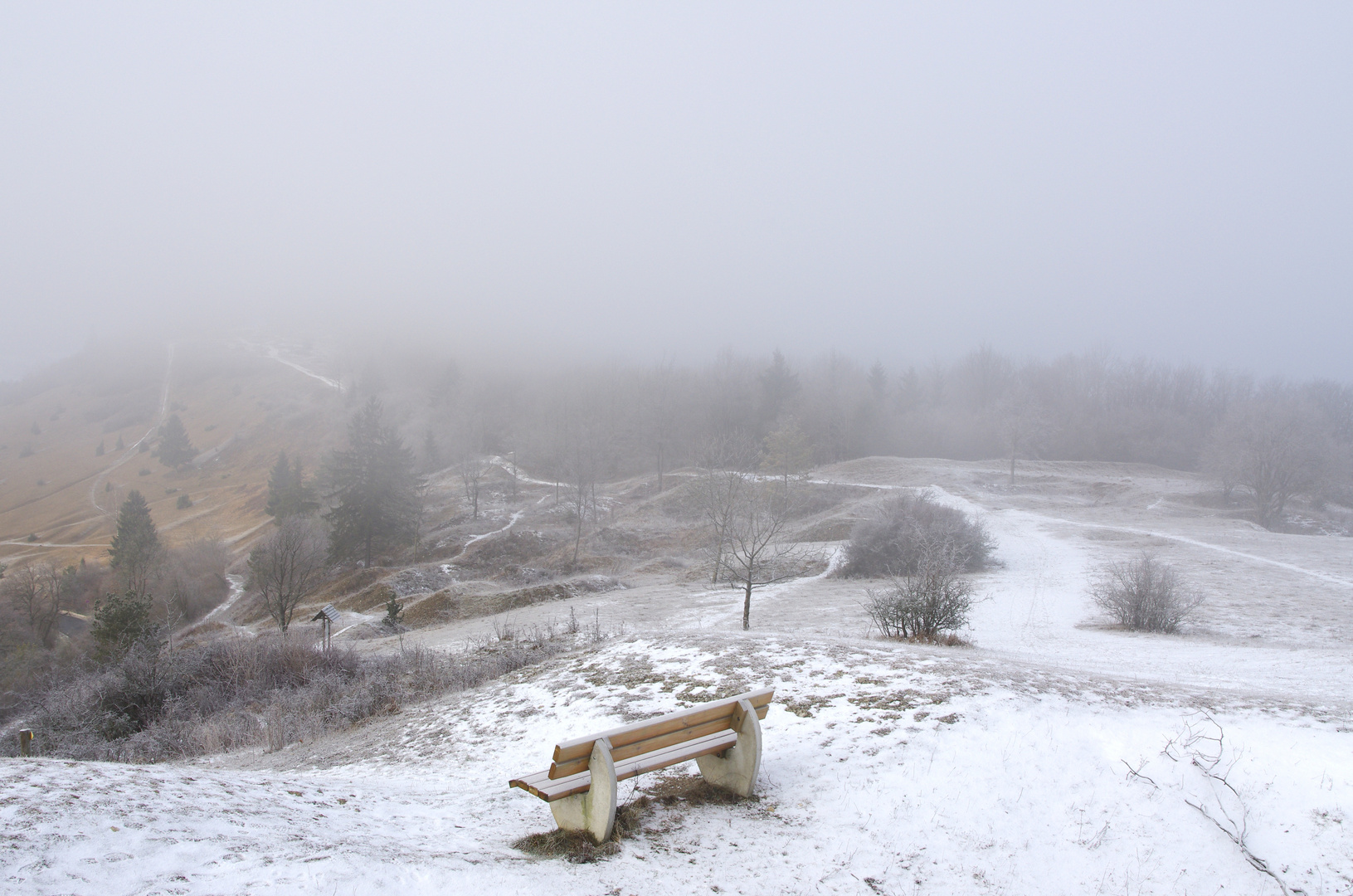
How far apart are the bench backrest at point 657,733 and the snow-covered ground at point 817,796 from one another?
0.55m

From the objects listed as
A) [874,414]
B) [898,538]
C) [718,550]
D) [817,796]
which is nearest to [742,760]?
[817,796]

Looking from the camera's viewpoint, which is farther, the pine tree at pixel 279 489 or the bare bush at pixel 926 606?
the pine tree at pixel 279 489

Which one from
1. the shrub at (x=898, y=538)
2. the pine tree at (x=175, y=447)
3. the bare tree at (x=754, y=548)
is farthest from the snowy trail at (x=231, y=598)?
the pine tree at (x=175, y=447)

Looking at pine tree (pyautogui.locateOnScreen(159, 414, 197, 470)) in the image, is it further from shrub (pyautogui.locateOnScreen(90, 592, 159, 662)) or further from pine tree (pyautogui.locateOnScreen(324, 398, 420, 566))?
shrub (pyautogui.locateOnScreen(90, 592, 159, 662))

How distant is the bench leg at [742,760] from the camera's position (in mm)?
5020

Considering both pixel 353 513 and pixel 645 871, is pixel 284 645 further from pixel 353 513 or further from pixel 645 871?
pixel 353 513

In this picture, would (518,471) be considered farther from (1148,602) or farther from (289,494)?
(1148,602)

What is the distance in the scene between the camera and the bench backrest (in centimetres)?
423

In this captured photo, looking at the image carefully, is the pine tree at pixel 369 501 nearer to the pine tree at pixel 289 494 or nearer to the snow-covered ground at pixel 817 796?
the pine tree at pixel 289 494

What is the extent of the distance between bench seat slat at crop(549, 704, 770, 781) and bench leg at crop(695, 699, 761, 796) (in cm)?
14

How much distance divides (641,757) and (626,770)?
0.23 metres

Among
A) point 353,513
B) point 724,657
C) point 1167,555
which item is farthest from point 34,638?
point 1167,555

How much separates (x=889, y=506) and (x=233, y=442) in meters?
101

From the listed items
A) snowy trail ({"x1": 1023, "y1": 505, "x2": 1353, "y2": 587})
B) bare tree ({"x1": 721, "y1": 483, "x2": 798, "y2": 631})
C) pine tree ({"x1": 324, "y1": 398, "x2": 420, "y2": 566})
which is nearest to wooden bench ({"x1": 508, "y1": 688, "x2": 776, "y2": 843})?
bare tree ({"x1": 721, "y1": 483, "x2": 798, "y2": 631})
